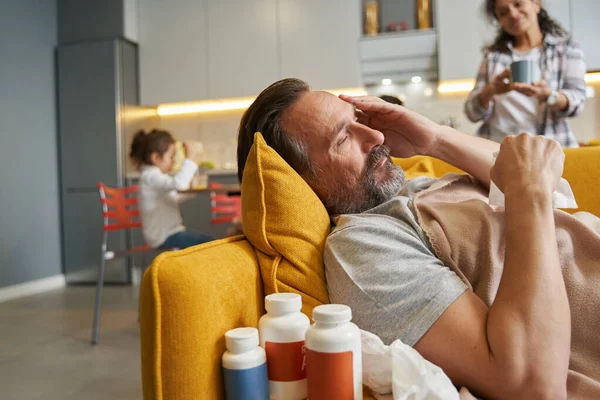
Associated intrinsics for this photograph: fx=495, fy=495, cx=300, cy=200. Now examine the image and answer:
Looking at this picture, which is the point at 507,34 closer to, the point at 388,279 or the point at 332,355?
the point at 388,279

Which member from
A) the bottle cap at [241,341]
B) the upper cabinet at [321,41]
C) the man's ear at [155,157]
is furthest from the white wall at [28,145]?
the bottle cap at [241,341]

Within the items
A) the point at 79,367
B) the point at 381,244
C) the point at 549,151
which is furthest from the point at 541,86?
the point at 79,367

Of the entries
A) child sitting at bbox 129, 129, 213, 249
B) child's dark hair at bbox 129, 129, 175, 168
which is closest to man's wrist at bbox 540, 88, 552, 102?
child sitting at bbox 129, 129, 213, 249

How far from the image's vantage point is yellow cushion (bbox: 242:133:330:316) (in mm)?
861

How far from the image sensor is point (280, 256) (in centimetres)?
89

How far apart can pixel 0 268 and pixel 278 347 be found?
3.85 m

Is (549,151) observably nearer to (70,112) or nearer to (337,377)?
(337,377)

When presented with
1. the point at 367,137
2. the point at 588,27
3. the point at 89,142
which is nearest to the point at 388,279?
the point at 367,137

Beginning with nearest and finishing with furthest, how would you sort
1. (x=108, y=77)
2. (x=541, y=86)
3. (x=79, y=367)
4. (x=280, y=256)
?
(x=280, y=256), (x=541, y=86), (x=79, y=367), (x=108, y=77)

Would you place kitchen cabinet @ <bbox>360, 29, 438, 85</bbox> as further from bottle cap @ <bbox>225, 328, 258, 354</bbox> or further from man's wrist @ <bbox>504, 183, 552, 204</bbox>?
bottle cap @ <bbox>225, 328, 258, 354</bbox>

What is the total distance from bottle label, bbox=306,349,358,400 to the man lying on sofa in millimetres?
127

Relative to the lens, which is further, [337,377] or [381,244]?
[381,244]

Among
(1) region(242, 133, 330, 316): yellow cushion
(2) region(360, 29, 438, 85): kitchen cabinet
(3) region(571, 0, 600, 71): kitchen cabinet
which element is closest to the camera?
(1) region(242, 133, 330, 316): yellow cushion

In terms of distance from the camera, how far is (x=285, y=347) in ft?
2.34
